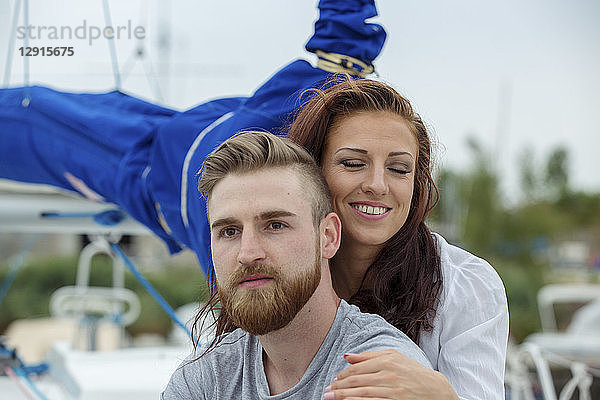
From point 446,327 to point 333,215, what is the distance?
0.23 meters

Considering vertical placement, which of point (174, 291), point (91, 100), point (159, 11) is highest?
point (159, 11)

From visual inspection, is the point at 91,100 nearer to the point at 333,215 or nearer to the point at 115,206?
the point at 115,206

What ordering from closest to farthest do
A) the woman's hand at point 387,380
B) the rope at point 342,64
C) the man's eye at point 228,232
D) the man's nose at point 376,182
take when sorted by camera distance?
the woman's hand at point 387,380, the man's eye at point 228,232, the man's nose at point 376,182, the rope at point 342,64

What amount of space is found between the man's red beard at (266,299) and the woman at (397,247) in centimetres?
17

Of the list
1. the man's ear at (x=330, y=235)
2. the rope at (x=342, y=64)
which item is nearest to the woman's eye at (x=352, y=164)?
the man's ear at (x=330, y=235)

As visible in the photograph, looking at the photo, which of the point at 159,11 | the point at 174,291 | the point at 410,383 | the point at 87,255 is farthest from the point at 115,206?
the point at 174,291

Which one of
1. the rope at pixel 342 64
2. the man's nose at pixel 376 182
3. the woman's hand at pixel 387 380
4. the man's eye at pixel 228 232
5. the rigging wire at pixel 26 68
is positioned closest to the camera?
the woman's hand at pixel 387 380

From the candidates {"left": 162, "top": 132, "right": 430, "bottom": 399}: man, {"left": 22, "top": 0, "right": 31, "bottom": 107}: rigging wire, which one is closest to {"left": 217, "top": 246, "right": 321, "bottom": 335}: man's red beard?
{"left": 162, "top": 132, "right": 430, "bottom": 399}: man

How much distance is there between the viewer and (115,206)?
5.91ft

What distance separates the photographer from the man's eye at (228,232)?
0.84m

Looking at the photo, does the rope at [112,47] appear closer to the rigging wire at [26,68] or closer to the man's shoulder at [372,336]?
the rigging wire at [26,68]

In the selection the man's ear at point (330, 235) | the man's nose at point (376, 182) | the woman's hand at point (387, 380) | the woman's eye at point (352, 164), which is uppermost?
the woman's eye at point (352, 164)

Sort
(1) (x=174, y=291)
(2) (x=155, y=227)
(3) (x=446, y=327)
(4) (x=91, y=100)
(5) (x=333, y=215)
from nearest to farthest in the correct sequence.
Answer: (5) (x=333, y=215)
(3) (x=446, y=327)
(2) (x=155, y=227)
(4) (x=91, y=100)
(1) (x=174, y=291)

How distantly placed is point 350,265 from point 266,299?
0.24m
